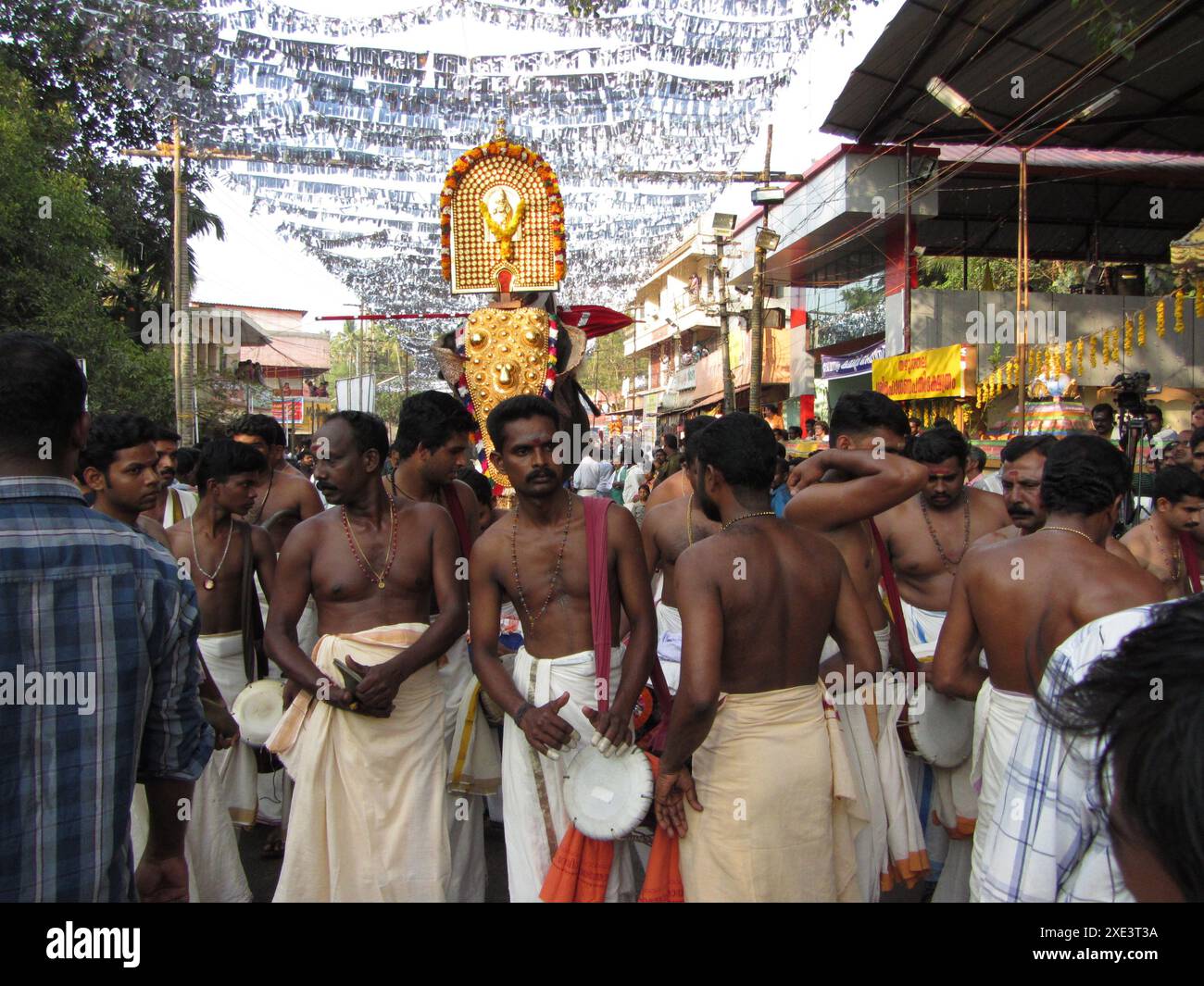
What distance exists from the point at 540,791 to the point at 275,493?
315 cm

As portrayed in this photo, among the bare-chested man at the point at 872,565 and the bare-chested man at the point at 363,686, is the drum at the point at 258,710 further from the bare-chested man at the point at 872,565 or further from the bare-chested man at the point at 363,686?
the bare-chested man at the point at 872,565

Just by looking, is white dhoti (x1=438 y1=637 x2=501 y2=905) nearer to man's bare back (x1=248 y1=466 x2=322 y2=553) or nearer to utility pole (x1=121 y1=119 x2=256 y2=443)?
man's bare back (x1=248 y1=466 x2=322 y2=553)

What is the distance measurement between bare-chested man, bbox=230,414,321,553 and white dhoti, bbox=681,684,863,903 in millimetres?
3424

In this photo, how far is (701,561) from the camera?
2.62m

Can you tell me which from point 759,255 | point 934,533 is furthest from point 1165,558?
point 759,255

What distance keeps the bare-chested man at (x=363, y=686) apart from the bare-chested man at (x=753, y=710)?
44.9 inches

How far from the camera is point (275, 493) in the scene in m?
5.50

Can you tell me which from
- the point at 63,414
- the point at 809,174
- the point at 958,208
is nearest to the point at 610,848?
the point at 63,414

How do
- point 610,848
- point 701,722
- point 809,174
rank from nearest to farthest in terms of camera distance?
1. point 701,722
2. point 610,848
3. point 809,174

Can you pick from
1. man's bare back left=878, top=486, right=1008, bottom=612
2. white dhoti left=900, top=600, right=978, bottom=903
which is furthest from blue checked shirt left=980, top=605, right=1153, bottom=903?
man's bare back left=878, top=486, right=1008, bottom=612

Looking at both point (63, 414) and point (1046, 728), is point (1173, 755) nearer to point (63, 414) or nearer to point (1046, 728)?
point (1046, 728)

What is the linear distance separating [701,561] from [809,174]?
788 inches

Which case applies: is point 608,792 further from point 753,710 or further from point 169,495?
point 169,495

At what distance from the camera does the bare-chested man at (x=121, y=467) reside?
12.1 feet
